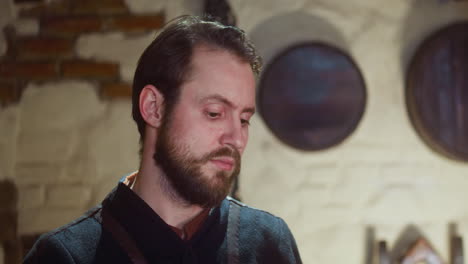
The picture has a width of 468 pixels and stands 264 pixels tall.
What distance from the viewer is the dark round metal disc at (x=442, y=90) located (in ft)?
5.47

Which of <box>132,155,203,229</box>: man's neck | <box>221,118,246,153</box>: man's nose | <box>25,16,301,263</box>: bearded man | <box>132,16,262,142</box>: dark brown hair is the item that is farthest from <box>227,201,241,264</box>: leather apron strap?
<box>132,16,262,142</box>: dark brown hair

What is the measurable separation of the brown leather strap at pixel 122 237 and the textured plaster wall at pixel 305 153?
2.39 ft

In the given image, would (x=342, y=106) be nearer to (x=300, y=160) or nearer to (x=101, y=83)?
(x=300, y=160)

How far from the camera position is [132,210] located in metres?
1.06

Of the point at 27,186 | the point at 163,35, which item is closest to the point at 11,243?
the point at 27,186

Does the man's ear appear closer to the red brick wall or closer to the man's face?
the man's face

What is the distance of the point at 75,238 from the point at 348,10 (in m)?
1.32

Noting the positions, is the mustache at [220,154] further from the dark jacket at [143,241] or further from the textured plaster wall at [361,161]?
the textured plaster wall at [361,161]

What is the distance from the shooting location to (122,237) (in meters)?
1.03

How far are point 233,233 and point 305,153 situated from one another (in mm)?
681

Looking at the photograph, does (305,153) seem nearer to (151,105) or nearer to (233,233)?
(233,233)

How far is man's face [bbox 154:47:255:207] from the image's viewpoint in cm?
105

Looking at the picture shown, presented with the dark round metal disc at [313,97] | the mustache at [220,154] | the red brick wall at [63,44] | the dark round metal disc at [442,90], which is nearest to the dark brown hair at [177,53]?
the mustache at [220,154]

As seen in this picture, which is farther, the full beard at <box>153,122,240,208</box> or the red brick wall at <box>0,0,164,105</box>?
the red brick wall at <box>0,0,164,105</box>
